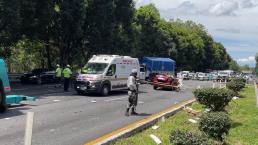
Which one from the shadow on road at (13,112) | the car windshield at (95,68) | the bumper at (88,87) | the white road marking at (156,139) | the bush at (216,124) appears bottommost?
the white road marking at (156,139)

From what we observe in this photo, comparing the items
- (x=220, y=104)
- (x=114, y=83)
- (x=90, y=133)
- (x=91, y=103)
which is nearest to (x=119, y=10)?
(x=114, y=83)

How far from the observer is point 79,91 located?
90.3 ft

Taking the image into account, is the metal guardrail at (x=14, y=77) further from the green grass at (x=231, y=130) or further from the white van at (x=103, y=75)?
the green grass at (x=231, y=130)

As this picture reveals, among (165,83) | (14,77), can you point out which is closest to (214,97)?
(165,83)

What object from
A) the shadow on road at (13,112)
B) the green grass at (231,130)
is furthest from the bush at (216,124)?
the shadow on road at (13,112)

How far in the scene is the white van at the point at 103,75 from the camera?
26.9m

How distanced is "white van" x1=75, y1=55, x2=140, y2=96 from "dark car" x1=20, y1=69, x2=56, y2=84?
1176 centimetres

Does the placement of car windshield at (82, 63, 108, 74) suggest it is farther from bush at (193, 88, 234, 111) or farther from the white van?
bush at (193, 88, 234, 111)

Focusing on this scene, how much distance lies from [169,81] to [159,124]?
2225cm

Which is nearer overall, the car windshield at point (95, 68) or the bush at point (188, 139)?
the bush at point (188, 139)

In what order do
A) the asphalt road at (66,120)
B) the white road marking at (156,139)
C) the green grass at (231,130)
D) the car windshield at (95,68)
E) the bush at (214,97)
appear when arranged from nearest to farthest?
1. the white road marking at (156,139)
2. the green grass at (231,130)
3. the asphalt road at (66,120)
4. the bush at (214,97)
5. the car windshield at (95,68)

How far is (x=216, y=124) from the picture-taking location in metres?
11.1

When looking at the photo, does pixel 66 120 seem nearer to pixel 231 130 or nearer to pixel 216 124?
pixel 231 130

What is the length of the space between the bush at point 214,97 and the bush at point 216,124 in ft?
16.9
